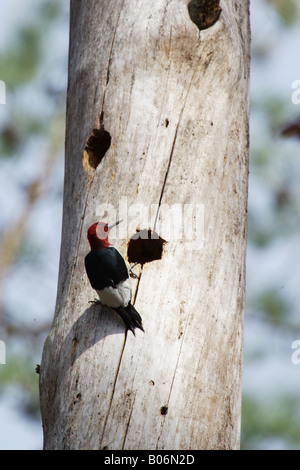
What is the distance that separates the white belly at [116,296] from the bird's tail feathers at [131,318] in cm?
3

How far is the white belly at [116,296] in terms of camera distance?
2.63m

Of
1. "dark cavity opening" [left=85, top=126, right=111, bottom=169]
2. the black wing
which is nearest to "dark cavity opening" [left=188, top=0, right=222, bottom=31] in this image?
"dark cavity opening" [left=85, top=126, right=111, bottom=169]

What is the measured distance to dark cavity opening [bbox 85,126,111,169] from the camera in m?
3.08

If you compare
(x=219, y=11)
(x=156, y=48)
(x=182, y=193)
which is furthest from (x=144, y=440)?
(x=219, y=11)

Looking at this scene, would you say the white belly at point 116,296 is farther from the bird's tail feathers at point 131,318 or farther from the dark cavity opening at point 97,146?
the dark cavity opening at point 97,146

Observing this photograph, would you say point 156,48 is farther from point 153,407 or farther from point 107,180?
point 153,407

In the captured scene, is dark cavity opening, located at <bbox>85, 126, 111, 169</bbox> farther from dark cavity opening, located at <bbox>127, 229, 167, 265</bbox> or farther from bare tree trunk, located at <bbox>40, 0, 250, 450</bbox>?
dark cavity opening, located at <bbox>127, 229, 167, 265</bbox>

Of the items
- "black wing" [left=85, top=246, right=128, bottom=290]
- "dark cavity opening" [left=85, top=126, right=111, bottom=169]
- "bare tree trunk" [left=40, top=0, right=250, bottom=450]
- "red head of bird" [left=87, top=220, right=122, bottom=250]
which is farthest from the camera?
"dark cavity opening" [left=85, top=126, right=111, bottom=169]
